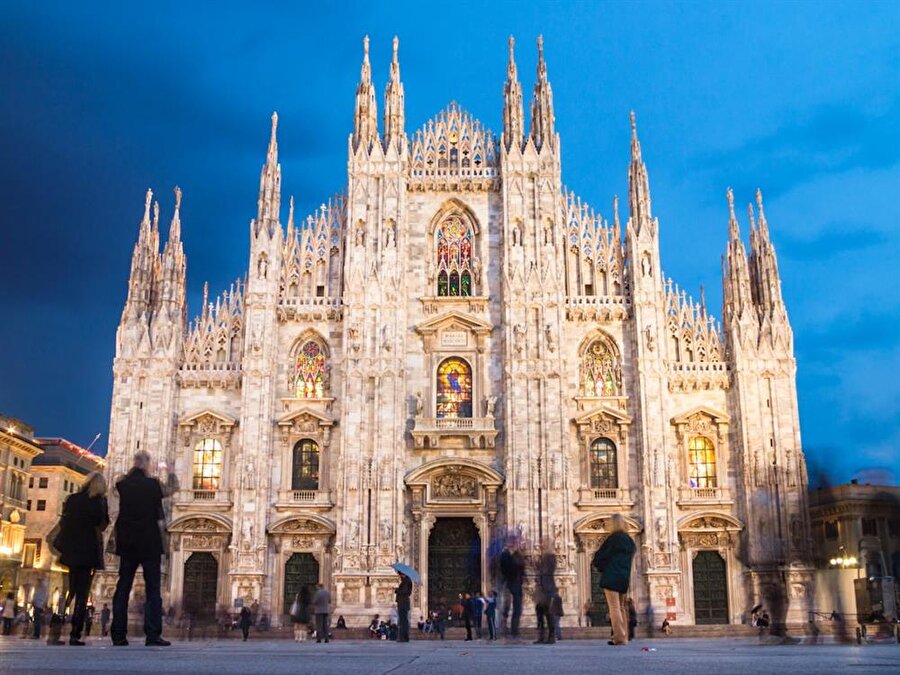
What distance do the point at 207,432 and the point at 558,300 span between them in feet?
45.1

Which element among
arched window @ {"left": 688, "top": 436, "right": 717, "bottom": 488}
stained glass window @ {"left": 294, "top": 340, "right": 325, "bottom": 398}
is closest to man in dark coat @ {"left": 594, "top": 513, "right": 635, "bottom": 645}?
arched window @ {"left": 688, "top": 436, "right": 717, "bottom": 488}

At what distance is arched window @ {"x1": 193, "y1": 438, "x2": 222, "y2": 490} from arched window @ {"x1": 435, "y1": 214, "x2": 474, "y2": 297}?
1012 centimetres

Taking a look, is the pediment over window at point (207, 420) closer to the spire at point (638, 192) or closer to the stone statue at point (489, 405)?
the stone statue at point (489, 405)

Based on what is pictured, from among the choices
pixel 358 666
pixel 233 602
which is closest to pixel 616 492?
pixel 233 602

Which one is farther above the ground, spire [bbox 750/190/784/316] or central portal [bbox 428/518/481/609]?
spire [bbox 750/190/784/316]

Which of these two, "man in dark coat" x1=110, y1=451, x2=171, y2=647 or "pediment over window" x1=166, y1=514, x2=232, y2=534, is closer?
"man in dark coat" x1=110, y1=451, x2=171, y2=647

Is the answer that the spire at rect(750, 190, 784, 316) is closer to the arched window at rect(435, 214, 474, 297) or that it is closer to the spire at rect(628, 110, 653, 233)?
the spire at rect(628, 110, 653, 233)

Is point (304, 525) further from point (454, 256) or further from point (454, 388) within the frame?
point (454, 256)

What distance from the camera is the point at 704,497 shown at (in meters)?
36.8

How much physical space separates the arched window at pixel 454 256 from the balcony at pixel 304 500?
28.6 feet

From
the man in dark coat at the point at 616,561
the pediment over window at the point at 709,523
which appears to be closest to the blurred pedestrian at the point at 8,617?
the pediment over window at the point at 709,523

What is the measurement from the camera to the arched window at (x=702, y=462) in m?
37.4

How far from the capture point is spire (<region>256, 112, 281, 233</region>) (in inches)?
1535

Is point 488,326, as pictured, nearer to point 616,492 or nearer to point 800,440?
point 616,492
